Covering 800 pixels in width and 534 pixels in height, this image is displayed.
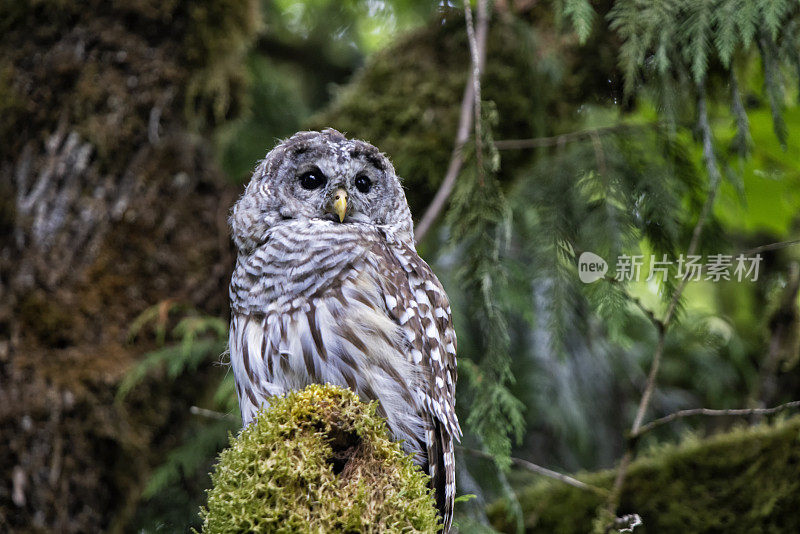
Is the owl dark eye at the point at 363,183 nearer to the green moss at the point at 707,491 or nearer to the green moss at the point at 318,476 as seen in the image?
the green moss at the point at 318,476

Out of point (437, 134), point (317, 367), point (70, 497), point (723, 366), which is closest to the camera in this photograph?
point (317, 367)

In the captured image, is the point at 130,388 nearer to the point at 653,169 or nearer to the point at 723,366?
the point at 653,169

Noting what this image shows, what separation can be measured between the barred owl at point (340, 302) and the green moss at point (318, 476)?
2.00 feet

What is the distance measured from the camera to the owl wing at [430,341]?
2.47m

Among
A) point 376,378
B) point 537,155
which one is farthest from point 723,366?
point 376,378

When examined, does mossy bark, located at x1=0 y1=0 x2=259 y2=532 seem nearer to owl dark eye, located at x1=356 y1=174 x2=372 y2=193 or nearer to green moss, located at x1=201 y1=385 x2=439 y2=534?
owl dark eye, located at x1=356 y1=174 x2=372 y2=193

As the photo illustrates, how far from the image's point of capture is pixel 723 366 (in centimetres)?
468

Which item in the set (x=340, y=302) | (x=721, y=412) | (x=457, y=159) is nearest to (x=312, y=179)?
(x=340, y=302)

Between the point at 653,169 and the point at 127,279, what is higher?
the point at 653,169

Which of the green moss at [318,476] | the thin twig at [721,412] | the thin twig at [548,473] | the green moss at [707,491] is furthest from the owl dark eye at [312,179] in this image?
the green moss at [707,491]

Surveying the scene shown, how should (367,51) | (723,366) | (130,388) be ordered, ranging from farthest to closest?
(367,51) < (723,366) < (130,388)

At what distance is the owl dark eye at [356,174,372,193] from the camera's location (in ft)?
9.16

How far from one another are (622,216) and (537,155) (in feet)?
5.04

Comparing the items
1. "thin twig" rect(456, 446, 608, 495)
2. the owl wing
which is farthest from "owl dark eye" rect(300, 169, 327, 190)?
"thin twig" rect(456, 446, 608, 495)
